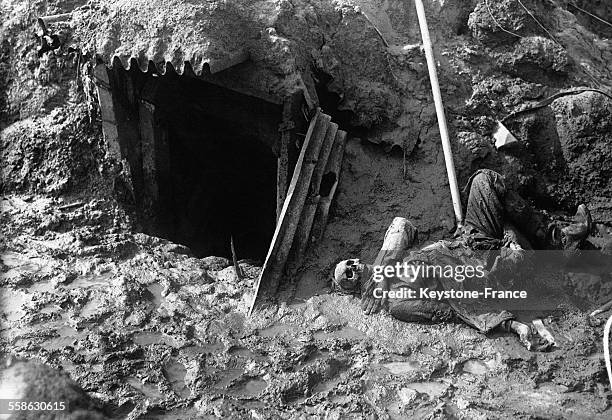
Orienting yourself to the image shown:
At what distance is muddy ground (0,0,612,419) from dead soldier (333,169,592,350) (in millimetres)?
147

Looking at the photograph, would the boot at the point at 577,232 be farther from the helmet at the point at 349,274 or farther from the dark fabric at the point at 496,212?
the helmet at the point at 349,274

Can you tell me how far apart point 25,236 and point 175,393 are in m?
2.63

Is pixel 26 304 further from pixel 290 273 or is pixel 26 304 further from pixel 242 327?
pixel 290 273

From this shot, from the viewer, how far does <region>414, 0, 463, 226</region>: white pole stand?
20.6 feet

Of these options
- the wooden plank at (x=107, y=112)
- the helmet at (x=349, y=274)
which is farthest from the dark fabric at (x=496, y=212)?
the wooden plank at (x=107, y=112)

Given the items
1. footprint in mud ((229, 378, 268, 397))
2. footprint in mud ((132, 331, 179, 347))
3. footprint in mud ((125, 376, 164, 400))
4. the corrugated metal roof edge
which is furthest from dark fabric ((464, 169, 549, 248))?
footprint in mud ((125, 376, 164, 400))

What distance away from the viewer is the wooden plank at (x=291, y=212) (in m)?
5.94

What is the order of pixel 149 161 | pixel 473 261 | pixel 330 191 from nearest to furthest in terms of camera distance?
pixel 473 261 → pixel 330 191 → pixel 149 161

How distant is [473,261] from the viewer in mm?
5699

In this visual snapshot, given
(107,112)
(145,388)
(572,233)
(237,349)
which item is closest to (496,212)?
(572,233)

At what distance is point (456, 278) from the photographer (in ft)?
18.2

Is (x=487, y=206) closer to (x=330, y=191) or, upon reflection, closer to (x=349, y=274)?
(x=349, y=274)

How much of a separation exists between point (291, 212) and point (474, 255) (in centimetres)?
171

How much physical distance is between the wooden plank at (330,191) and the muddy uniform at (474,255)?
2.47 feet
